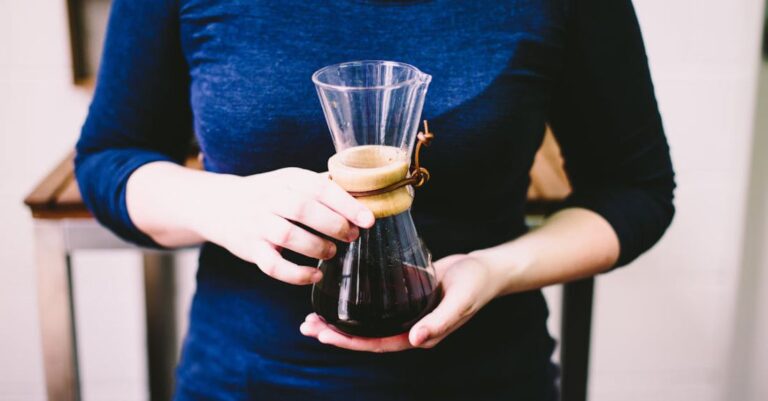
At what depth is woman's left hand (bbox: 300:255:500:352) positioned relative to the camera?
0.56m

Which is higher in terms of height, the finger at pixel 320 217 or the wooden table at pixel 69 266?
the finger at pixel 320 217

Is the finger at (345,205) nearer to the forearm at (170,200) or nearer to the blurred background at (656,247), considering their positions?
the forearm at (170,200)

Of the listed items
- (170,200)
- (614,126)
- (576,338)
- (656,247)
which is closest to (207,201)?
(170,200)

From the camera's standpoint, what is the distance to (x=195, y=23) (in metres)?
0.72

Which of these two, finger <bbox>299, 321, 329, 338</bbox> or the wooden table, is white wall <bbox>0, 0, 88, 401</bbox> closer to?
the wooden table

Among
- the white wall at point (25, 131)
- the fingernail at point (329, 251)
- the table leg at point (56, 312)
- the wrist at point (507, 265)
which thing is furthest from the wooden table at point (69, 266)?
the fingernail at point (329, 251)

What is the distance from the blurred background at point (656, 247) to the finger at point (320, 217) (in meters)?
1.09

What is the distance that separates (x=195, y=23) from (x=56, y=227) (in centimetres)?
58

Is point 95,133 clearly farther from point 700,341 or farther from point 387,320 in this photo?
point 700,341

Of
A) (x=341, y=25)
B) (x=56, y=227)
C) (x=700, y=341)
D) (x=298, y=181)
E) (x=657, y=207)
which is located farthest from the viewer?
(x=700, y=341)

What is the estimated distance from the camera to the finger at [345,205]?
512 millimetres

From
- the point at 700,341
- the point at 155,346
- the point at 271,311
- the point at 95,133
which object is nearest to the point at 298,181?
the point at 271,311

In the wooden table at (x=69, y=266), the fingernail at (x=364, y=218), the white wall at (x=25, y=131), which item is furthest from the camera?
the white wall at (x=25, y=131)

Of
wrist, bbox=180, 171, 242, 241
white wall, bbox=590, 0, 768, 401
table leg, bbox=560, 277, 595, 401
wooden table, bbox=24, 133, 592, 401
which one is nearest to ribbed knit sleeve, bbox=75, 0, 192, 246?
wrist, bbox=180, 171, 242, 241
